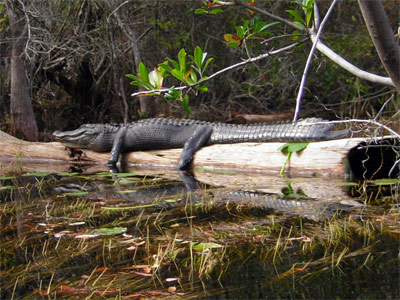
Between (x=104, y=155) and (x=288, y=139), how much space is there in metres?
2.63

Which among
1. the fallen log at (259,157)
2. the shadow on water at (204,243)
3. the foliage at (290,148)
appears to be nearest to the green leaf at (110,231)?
the shadow on water at (204,243)

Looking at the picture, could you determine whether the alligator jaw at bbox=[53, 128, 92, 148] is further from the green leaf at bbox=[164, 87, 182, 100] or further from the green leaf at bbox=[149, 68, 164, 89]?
the green leaf at bbox=[164, 87, 182, 100]

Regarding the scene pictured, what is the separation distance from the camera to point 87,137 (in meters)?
6.44

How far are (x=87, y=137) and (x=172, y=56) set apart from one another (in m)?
3.84

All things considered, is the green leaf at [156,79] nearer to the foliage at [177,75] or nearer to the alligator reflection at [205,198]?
the foliage at [177,75]

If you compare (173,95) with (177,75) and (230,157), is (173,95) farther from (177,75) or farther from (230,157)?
(230,157)

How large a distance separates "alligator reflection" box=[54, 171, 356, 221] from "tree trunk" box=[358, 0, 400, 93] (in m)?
1.69

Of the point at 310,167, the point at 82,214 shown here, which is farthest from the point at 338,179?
the point at 82,214

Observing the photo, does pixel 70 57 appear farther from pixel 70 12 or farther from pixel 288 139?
pixel 288 139

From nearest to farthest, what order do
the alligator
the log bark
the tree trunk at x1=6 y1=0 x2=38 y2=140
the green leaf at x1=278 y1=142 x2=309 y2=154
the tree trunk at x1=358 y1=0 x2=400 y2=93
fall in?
the tree trunk at x1=358 y1=0 x2=400 y2=93, the log bark, the green leaf at x1=278 y1=142 x2=309 y2=154, the alligator, the tree trunk at x1=6 y1=0 x2=38 y2=140

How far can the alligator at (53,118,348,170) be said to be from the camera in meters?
5.66

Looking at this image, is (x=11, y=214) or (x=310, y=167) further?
(x=310, y=167)

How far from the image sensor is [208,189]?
409 centimetres

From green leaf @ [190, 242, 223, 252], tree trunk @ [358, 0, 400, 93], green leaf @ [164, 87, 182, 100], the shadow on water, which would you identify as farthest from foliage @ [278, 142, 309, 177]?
tree trunk @ [358, 0, 400, 93]
